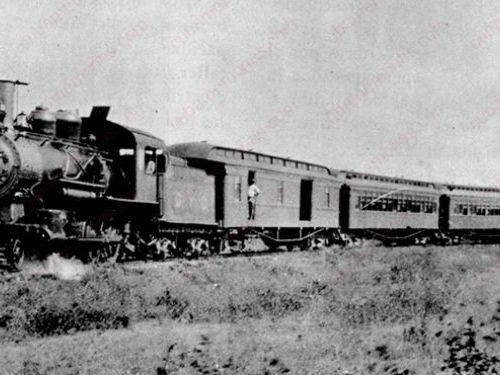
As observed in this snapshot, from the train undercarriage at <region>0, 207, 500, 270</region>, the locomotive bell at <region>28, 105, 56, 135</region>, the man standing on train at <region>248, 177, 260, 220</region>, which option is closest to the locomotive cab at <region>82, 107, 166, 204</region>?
the train undercarriage at <region>0, 207, 500, 270</region>

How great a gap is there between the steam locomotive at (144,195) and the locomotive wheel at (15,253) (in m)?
0.02

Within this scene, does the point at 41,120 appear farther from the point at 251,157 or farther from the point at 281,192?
the point at 281,192

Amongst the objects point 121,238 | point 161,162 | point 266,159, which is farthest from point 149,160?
point 266,159

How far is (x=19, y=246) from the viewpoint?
532 inches

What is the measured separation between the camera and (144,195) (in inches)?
643

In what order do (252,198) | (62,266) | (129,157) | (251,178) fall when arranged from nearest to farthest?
(62,266), (129,157), (252,198), (251,178)

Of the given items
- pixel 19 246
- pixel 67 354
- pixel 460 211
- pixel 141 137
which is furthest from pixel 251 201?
pixel 460 211

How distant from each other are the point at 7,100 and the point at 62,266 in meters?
3.70

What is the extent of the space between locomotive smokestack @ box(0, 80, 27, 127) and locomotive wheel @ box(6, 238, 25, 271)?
2.40 metres

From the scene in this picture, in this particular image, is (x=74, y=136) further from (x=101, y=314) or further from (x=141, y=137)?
(x=101, y=314)

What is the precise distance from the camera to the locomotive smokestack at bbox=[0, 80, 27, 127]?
13094 millimetres

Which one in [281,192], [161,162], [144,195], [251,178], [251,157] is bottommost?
[144,195]

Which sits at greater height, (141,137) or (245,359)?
(141,137)

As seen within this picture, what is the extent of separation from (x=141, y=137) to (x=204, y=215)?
3.69m
